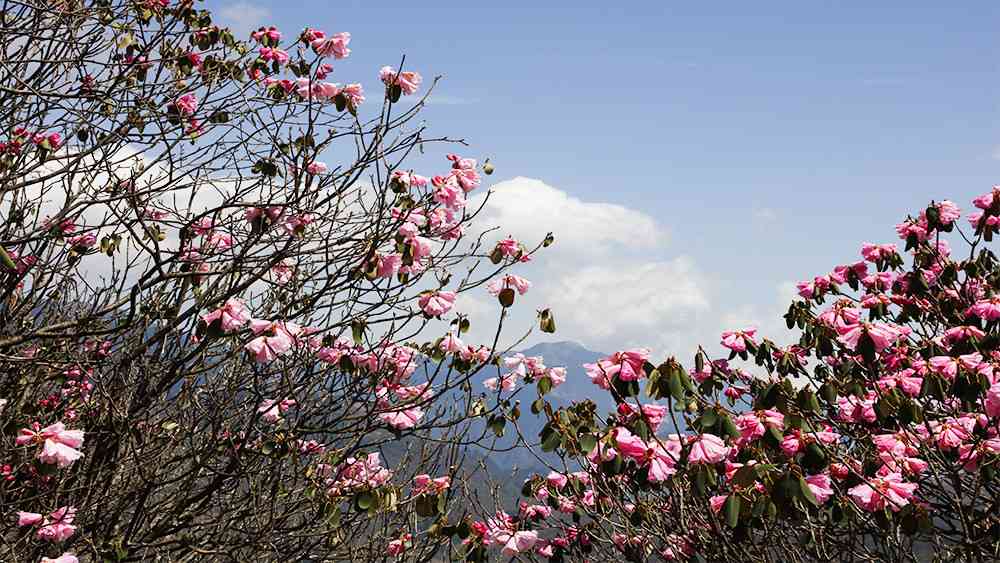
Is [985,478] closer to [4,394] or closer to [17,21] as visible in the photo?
[4,394]

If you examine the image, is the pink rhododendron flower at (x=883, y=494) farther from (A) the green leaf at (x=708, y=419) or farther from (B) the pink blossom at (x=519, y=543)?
(B) the pink blossom at (x=519, y=543)

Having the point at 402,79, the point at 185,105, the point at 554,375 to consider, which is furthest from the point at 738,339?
the point at 185,105

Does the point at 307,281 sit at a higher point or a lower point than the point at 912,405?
higher

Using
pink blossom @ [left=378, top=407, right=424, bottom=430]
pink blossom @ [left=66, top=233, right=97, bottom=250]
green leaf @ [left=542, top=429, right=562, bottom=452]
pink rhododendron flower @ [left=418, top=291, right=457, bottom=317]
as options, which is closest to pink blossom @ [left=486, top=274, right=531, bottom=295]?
pink rhododendron flower @ [left=418, top=291, right=457, bottom=317]

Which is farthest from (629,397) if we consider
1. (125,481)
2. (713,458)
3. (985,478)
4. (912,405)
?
(125,481)

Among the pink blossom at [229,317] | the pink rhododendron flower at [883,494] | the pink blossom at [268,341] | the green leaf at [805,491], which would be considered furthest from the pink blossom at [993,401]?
the pink blossom at [229,317]

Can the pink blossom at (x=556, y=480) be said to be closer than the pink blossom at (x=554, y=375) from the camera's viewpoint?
No

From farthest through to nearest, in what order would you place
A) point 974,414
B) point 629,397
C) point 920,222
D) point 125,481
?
point 920,222
point 125,481
point 974,414
point 629,397

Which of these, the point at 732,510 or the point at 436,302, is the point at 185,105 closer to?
the point at 436,302

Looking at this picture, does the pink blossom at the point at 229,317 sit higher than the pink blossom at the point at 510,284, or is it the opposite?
the pink blossom at the point at 510,284

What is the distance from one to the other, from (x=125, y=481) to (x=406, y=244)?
91.9 inches

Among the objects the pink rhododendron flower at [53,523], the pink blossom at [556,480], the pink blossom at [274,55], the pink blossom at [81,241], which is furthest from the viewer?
the pink blossom at [274,55]

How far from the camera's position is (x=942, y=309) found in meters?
6.43

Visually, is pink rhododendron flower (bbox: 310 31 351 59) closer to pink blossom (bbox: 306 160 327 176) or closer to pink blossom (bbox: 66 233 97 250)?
pink blossom (bbox: 306 160 327 176)
